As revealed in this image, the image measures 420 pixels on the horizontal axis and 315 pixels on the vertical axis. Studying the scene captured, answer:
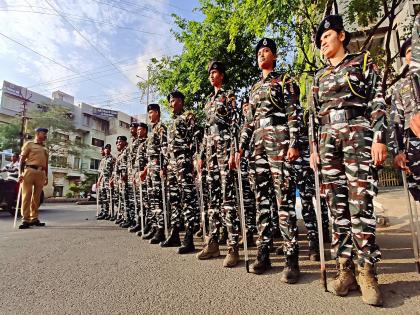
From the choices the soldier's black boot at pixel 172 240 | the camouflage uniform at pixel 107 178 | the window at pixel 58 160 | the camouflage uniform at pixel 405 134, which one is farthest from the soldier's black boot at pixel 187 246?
the window at pixel 58 160

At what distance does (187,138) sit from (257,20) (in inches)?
119

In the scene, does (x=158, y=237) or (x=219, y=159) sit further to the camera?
(x=158, y=237)

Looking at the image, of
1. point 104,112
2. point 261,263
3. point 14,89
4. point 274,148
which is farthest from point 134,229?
point 104,112

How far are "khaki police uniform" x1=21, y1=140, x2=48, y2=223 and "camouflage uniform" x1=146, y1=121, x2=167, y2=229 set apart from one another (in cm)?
371

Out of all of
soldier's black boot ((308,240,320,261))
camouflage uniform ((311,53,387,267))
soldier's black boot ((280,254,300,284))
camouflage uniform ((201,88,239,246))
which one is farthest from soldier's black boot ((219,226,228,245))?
camouflage uniform ((311,53,387,267))

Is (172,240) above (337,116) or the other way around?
the other way around

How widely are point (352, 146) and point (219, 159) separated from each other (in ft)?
5.41

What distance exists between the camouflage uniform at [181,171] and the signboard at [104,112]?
131 feet

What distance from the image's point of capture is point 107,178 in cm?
917

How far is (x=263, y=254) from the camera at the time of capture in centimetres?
313

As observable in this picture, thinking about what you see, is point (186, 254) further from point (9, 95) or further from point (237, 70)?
point (9, 95)

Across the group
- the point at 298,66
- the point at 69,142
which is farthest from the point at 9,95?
the point at 298,66

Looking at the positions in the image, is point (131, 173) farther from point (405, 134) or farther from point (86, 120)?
point (86, 120)

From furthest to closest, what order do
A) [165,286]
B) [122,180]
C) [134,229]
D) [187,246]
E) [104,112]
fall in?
[104,112] → [122,180] → [134,229] → [187,246] → [165,286]
